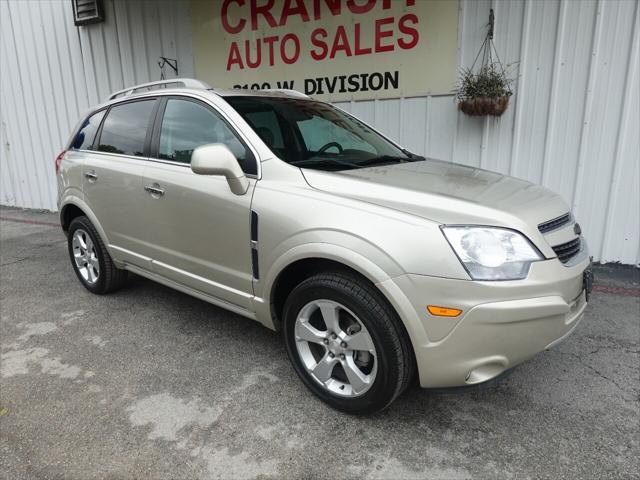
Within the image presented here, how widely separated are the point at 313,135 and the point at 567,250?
173 centimetres

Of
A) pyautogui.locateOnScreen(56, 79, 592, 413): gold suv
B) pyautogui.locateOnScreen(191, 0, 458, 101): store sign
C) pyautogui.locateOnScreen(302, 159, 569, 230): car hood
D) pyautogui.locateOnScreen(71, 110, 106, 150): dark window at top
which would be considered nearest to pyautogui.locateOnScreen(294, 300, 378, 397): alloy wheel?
pyautogui.locateOnScreen(56, 79, 592, 413): gold suv

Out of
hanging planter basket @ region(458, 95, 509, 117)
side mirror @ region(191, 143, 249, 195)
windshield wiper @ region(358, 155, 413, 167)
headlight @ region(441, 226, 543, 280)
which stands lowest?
headlight @ region(441, 226, 543, 280)

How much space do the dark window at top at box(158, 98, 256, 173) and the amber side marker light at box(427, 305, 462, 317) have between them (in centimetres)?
133

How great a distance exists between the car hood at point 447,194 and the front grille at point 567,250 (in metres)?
0.16

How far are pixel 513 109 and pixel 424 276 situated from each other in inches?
142

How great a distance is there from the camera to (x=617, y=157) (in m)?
4.50

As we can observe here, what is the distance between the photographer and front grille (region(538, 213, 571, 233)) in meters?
2.21

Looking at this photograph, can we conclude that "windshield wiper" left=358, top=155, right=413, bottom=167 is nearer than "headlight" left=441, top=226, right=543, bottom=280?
No

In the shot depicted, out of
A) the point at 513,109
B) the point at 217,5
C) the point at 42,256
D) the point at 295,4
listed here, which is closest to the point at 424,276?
the point at 513,109

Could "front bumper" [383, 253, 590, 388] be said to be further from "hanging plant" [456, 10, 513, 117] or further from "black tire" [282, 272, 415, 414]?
"hanging plant" [456, 10, 513, 117]

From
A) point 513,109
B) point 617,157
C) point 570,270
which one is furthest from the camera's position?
point 513,109

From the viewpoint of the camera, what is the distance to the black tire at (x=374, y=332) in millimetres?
2123

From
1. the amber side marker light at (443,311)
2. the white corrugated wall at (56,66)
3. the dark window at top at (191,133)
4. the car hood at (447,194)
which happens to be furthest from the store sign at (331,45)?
the amber side marker light at (443,311)

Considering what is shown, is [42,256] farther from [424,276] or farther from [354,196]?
[424,276]
